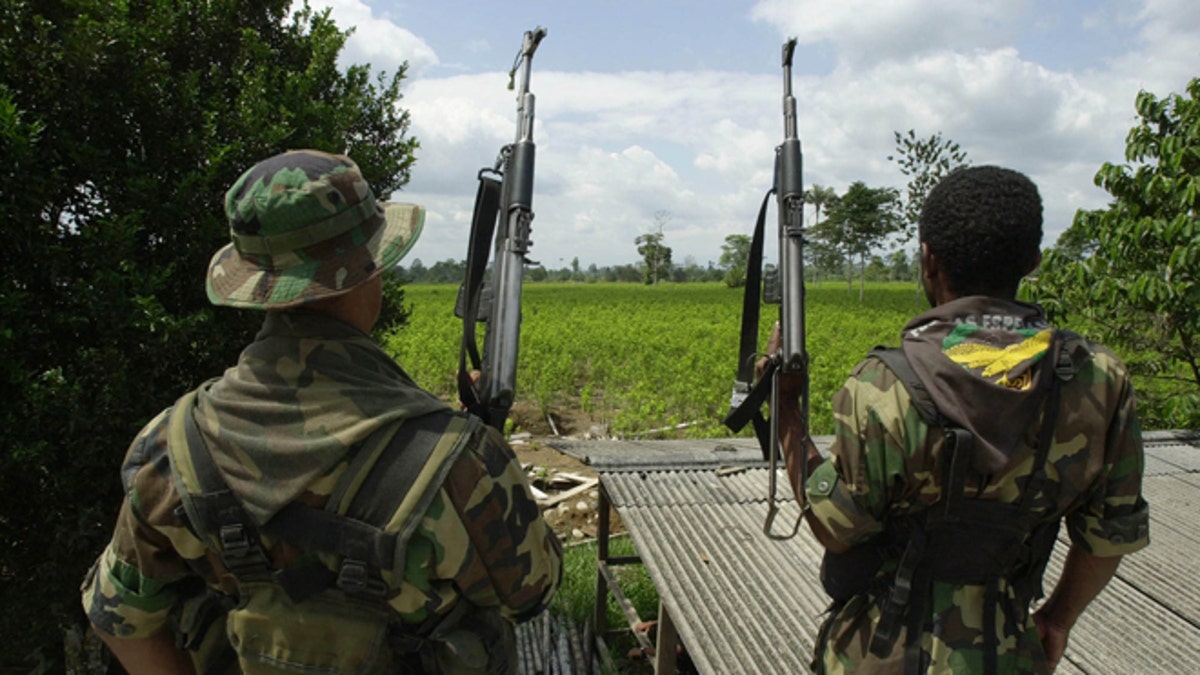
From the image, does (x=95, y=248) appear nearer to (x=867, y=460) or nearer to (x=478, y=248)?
(x=478, y=248)

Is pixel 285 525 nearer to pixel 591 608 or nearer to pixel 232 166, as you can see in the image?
pixel 232 166

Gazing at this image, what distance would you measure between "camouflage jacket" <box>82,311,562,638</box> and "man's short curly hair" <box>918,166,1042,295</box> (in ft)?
3.70

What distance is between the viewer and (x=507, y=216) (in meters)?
2.40

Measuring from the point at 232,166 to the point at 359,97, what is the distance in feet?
3.43

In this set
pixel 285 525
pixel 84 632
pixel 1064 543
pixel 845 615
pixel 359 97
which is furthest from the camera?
pixel 359 97

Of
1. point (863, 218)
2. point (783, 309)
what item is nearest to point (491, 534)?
point (783, 309)

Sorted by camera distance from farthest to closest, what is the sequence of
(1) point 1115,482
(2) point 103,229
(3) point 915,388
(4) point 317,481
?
(2) point 103,229 → (1) point 1115,482 → (3) point 915,388 → (4) point 317,481

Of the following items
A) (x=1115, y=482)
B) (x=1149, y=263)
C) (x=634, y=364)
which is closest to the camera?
(x=1115, y=482)

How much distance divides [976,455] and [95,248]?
126 inches

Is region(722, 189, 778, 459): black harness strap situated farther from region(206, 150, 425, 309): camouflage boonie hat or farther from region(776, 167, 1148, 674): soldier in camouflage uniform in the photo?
region(206, 150, 425, 309): camouflage boonie hat

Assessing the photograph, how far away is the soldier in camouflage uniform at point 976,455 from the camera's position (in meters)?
1.61

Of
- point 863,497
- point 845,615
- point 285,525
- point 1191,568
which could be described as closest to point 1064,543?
point 1191,568

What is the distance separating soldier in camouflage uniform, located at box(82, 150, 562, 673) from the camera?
1421mm

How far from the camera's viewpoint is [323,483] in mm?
1417
